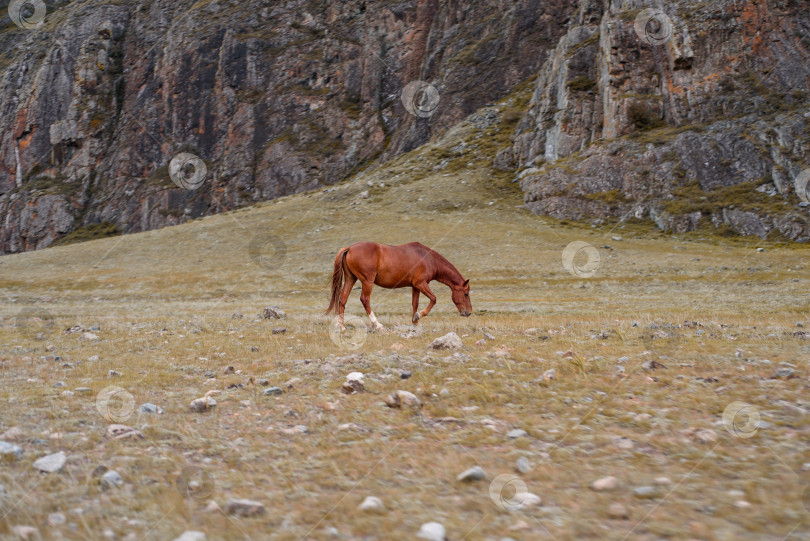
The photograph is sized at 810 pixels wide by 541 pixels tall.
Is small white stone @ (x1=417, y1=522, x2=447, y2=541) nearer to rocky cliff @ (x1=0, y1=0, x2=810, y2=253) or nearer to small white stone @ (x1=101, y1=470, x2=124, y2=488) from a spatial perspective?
small white stone @ (x1=101, y1=470, x2=124, y2=488)

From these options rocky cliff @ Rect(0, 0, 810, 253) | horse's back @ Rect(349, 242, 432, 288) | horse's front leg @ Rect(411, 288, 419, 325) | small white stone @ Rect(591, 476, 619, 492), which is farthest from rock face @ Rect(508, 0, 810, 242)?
small white stone @ Rect(591, 476, 619, 492)

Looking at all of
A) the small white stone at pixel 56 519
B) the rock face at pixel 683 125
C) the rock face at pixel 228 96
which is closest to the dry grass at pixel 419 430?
the small white stone at pixel 56 519

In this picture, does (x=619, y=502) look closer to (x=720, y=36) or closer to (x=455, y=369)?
(x=455, y=369)

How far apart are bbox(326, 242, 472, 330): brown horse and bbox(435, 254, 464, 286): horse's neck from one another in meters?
0.03

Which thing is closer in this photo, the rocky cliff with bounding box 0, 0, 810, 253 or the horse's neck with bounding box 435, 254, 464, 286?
the horse's neck with bounding box 435, 254, 464, 286

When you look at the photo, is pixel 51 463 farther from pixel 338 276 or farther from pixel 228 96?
pixel 228 96

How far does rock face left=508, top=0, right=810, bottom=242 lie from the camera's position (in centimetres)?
4678

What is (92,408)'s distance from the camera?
6.08m

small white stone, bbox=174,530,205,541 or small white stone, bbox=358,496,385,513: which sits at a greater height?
small white stone, bbox=174,530,205,541

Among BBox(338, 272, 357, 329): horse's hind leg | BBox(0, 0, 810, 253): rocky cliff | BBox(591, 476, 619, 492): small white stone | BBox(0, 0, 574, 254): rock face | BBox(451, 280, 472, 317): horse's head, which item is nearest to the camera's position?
BBox(591, 476, 619, 492): small white stone

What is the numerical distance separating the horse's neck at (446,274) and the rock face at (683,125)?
1440 inches

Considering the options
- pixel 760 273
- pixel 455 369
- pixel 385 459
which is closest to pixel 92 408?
pixel 385 459

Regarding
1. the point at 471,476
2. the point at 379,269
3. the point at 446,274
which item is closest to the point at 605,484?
the point at 471,476

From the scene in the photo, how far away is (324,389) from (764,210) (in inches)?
1949
